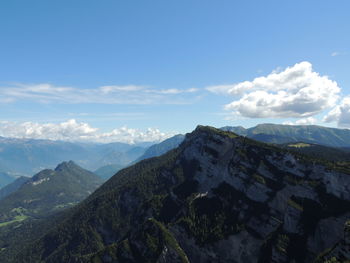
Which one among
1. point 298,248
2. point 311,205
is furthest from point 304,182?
point 298,248

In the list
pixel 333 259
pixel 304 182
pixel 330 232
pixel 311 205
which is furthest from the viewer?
pixel 304 182

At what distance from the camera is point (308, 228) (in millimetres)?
172250

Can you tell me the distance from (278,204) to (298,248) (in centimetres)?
3501

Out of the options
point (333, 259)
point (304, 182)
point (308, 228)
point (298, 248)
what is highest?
point (304, 182)

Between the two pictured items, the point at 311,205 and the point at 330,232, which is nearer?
the point at 330,232

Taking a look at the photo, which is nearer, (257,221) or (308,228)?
(308,228)

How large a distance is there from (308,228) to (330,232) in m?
12.1

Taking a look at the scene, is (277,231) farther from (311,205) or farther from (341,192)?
(341,192)

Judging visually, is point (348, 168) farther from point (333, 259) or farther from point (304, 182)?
point (333, 259)

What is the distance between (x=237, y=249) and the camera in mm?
194500

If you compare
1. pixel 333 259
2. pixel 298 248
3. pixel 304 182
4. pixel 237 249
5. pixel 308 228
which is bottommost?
pixel 237 249

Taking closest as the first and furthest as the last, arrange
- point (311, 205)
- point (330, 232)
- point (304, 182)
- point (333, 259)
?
point (333, 259) < point (330, 232) < point (311, 205) < point (304, 182)

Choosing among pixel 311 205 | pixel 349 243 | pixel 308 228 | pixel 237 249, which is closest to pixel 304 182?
pixel 311 205

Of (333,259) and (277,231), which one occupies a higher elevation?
(333,259)
